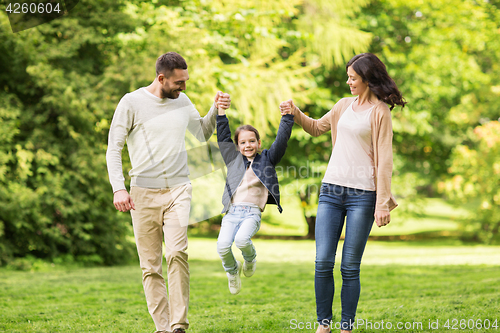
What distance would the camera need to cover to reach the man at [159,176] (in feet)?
11.7

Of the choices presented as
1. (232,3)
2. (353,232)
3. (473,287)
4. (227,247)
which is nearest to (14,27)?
(232,3)

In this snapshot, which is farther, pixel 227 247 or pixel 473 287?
pixel 473 287

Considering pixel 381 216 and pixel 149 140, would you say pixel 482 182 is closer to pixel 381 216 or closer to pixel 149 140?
pixel 381 216

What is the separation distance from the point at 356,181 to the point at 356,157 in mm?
173

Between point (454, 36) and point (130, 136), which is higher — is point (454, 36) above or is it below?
above

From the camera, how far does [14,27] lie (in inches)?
373

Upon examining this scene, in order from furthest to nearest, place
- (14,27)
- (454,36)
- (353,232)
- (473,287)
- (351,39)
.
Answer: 1. (454,36)
2. (351,39)
3. (14,27)
4. (473,287)
5. (353,232)

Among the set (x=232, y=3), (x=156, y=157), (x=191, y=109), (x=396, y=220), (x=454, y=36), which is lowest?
(x=396, y=220)

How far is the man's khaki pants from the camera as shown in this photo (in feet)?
11.8

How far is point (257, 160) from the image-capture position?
4000mm

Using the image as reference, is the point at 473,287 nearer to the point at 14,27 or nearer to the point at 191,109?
the point at 191,109

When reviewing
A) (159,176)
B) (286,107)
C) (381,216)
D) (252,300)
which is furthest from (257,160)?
(252,300)

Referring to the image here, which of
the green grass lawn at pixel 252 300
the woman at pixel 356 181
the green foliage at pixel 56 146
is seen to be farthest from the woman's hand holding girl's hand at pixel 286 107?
A: the green foliage at pixel 56 146

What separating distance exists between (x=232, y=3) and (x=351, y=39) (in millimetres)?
4983
